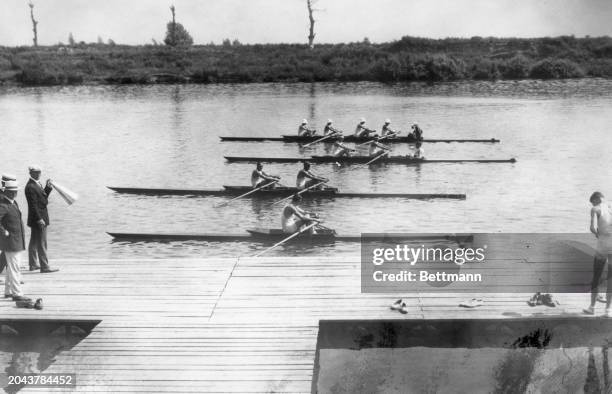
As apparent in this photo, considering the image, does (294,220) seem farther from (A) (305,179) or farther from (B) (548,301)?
(B) (548,301)

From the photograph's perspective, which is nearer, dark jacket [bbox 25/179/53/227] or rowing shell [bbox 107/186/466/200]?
dark jacket [bbox 25/179/53/227]

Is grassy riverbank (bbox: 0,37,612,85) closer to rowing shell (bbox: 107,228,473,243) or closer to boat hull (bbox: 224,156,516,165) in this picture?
boat hull (bbox: 224,156,516,165)

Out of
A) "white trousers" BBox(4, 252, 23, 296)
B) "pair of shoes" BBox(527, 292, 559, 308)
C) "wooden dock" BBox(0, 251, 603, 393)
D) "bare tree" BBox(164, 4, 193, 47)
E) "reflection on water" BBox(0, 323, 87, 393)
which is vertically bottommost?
"reflection on water" BBox(0, 323, 87, 393)

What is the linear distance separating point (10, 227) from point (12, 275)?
736 millimetres

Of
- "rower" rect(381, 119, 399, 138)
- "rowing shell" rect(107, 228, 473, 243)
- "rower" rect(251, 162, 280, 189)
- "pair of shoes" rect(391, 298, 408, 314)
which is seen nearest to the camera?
"pair of shoes" rect(391, 298, 408, 314)

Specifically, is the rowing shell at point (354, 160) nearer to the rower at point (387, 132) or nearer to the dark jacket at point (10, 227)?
the rower at point (387, 132)

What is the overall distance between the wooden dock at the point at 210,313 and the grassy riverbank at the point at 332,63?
5979cm

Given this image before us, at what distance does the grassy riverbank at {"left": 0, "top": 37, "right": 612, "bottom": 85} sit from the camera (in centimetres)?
6669

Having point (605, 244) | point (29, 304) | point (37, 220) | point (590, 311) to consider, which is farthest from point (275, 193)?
point (605, 244)

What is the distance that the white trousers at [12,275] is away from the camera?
10680 mm

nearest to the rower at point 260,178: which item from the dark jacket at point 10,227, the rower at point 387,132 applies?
the dark jacket at point 10,227

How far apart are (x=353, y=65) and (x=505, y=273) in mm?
64089

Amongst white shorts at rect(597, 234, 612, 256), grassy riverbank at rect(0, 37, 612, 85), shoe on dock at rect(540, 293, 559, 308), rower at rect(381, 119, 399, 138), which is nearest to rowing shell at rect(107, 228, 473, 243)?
shoe on dock at rect(540, 293, 559, 308)

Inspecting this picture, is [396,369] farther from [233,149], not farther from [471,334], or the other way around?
[233,149]
